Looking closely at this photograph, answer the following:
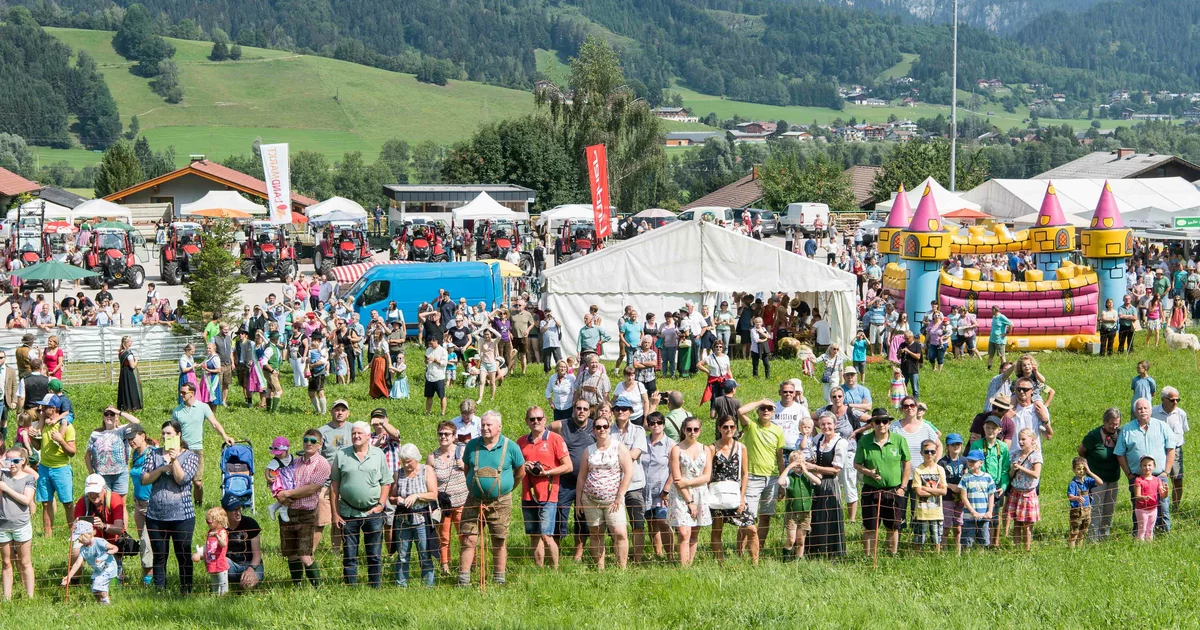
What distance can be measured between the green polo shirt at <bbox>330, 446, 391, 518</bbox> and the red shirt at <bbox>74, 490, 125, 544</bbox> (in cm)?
189

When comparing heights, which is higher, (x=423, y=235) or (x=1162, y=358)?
(x=423, y=235)

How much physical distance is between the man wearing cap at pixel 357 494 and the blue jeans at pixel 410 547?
0.14 m

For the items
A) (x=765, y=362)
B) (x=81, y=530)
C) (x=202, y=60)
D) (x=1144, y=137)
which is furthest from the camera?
(x=202, y=60)

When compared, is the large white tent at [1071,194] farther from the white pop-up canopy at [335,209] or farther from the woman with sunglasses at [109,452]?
the woman with sunglasses at [109,452]

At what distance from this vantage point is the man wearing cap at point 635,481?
380 inches

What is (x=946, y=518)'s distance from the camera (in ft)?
32.2

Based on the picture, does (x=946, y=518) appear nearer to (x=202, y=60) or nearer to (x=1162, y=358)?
(x=1162, y=358)

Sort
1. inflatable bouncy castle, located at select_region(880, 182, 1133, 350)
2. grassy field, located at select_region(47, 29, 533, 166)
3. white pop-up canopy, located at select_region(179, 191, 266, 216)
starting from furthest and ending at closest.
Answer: grassy field, located at select_region(47, 29, 533, 166) → white pop-up canopy, located at select_region(179, 191, 266, 216) → inflatable bouncy castle, located at select_region(880, 182, 1133, 350)

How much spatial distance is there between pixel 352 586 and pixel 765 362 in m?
10.9

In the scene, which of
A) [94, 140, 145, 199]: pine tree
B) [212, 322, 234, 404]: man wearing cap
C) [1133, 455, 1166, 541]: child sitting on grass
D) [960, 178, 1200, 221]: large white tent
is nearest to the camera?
[1133, 455, 1166, 541]: child sitting on grass

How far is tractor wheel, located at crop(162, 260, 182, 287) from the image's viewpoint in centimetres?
3195

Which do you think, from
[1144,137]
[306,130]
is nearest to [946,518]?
[306,130]

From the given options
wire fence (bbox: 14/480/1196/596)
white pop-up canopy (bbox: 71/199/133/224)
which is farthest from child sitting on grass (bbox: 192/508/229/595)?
white pop-up canopy (bbox: 71/199/133/224)

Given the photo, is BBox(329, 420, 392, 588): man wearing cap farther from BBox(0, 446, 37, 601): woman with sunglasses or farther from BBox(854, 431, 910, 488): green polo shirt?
BBox(854, 431, 910, 488): green polo shirt
